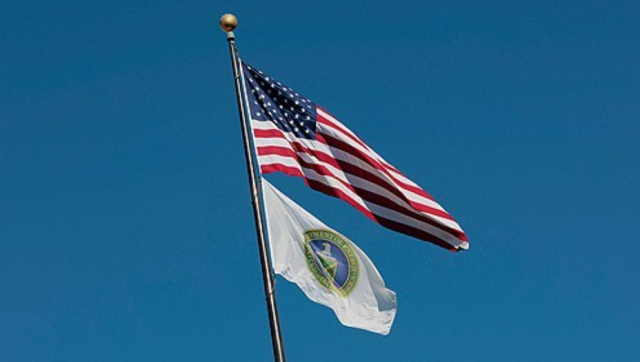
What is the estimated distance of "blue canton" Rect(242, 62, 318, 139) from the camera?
2561 centimetres

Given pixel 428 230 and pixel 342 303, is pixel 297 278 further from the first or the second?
pixel 428 230

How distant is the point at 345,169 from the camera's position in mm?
Answer: 26047

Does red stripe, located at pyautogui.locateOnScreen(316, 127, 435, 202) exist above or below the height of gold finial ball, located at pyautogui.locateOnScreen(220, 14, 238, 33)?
below

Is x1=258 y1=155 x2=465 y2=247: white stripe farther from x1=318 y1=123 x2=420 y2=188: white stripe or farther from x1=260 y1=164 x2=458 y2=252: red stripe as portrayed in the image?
x1=318 y1=123 x2=420 y2=188: white stripe

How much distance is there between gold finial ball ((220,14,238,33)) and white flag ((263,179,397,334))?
345 centimetres

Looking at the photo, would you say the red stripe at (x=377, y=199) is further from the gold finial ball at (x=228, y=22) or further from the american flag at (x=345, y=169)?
the gold finial ball at (x=228, y=22)

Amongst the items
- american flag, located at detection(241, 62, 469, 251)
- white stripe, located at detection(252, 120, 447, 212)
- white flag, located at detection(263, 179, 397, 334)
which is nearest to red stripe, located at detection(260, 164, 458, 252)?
american flag, located at detection(241, 62, 469, 251)

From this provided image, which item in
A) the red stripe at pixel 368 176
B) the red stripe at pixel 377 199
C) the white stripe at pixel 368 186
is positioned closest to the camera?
the red stripe at pixel 377 199

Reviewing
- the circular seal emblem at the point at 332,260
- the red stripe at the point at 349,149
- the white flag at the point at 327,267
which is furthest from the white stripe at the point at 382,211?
the circular seal emblem at the point at 332,260

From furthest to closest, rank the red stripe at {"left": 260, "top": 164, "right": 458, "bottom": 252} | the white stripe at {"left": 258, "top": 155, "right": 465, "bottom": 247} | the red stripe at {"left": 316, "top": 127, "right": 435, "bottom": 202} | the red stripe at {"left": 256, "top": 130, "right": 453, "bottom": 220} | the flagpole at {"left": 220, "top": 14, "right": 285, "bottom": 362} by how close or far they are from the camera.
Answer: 1. the red stripe at {"left": 316, "top": 127, "right": 435, "bottom": 202}
2. the red stripe at {"left": 256, "top": 130, "right": 453, "bottom": 220}
3. the white stripe at {"left": 258, "top": 155, "right": 465, "bottom": 247}
4. the red stripe at {"left": 260, "top": 164, "right": 458, "bottom": 252}
5. the flagpole at {"left": 220, "top": 14, "right": 285, "bottom": 362}

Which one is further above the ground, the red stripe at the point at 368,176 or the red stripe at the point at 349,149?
the red stripe at the point at 349,149

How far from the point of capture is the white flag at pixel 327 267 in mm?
23625

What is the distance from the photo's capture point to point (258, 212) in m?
23.5

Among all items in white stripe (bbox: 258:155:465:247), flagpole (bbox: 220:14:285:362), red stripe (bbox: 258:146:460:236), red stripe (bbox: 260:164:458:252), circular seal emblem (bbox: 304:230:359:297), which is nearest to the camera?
flagpole (bbox: 220:14:285:362)
